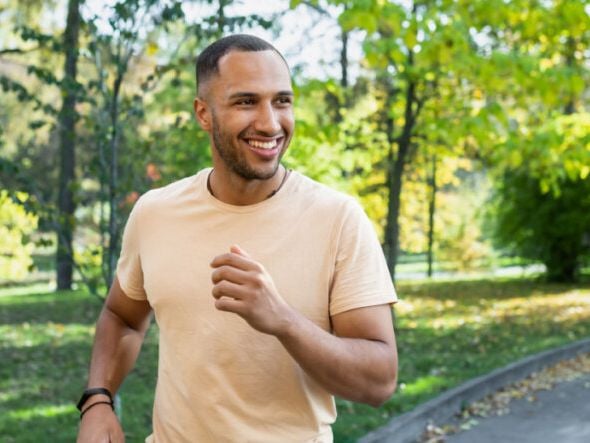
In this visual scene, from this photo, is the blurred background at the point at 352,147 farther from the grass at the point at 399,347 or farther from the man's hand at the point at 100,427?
the man's hand at the point at 100,427

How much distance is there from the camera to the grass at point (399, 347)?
23.7ft

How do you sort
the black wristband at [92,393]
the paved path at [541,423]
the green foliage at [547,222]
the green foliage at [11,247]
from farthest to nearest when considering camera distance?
the green foliage at [547,222] → the green foliage at [11,247] → the paved path at [541,423] → the black wristband at [92,393]

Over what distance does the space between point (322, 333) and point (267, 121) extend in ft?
1.73

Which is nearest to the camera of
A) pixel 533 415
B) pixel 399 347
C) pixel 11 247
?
pixel 533 415

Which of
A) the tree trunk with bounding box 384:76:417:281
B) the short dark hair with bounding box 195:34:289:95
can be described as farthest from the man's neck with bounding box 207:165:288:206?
the tree trunk with bounding box 384:76:417:281

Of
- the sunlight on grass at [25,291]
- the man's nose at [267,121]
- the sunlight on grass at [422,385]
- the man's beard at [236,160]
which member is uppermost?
the man's nose at [267,121]

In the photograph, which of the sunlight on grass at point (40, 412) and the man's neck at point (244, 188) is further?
the sunlight on grass at point (40, 412)

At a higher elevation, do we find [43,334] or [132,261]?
[132,261]

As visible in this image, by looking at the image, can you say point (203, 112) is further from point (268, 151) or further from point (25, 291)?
point (25, 291)

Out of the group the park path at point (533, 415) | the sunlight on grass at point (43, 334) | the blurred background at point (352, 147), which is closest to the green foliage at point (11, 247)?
the blurred background at point (352, 147)

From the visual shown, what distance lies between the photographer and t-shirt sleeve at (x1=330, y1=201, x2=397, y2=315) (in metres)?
2.08

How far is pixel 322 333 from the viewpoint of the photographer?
1908mm

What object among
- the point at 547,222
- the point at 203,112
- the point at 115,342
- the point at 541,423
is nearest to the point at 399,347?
the point at 541,423

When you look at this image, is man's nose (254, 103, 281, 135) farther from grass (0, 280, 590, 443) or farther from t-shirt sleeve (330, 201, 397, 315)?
grass (0, 280, 590, 443)
